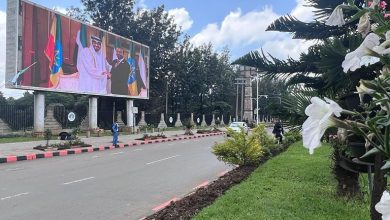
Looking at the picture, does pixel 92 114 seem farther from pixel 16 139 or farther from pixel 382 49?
pixel 382 49

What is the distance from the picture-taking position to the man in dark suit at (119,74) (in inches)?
1270

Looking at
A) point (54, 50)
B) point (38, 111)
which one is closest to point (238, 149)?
point (38, 111)

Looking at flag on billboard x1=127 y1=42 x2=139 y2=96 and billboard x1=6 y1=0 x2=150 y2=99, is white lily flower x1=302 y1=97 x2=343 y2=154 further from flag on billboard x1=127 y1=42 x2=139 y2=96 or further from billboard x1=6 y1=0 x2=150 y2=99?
flag on billboard x1=127 y1=42 x2=139 y2=96

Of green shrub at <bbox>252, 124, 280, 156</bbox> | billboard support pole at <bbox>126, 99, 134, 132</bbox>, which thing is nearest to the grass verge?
billboard support pole at <bbox>126, 99, 134, 132</bbox>

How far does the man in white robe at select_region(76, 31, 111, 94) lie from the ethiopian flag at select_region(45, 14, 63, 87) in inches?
76.8

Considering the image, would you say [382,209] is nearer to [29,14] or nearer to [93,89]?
[29,14]

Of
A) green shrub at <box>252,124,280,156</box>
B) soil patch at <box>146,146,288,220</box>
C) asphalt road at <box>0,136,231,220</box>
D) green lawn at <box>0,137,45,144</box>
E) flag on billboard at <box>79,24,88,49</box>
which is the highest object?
flag on billboard at <box>79,24,88,49</box>

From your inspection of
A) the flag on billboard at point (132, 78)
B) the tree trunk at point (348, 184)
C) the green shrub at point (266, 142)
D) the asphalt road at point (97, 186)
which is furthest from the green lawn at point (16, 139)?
the tree trunk at point (348, 184)

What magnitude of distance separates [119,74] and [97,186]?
2382 centimetres

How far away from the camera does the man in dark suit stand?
32.2m

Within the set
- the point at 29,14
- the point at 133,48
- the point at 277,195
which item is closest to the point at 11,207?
the point at 277,195

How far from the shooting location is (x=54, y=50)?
83.6 ft

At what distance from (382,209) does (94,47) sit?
1178 inches

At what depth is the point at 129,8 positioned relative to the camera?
159ft
